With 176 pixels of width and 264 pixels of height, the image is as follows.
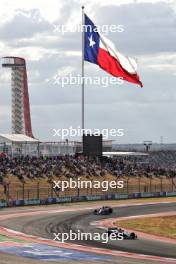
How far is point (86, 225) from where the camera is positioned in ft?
146

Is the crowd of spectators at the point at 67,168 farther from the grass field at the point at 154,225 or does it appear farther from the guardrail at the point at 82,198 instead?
the grass field at the point at 154,225

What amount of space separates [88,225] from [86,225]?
146mm

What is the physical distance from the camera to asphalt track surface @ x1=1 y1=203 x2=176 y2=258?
106 ft

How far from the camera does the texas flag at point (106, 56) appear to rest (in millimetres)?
35466

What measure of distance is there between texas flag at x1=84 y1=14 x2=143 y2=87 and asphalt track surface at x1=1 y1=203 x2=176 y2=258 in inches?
365

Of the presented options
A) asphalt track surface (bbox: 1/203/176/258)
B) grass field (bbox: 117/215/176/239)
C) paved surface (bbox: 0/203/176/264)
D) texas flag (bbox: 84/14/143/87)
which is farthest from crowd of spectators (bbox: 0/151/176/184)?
texas flag (bbox: 84/14/143/87)

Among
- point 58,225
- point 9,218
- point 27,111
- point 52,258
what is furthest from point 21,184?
point 27,111

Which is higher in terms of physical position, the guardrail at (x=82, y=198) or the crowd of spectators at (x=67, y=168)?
the crowd of spectators at (x=67, y=168)

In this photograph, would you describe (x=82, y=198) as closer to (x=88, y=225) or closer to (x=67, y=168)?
(x=67, y=168)

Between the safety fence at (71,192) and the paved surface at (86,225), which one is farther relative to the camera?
the safety fence at (71,192)

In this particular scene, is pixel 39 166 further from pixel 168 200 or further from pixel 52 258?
pixel 52 258

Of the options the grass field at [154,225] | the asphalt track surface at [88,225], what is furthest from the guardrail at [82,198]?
the grass field at [154,225]

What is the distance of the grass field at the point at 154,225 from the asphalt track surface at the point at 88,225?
2712 millimetres

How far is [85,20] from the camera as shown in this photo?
35906 millimetres
